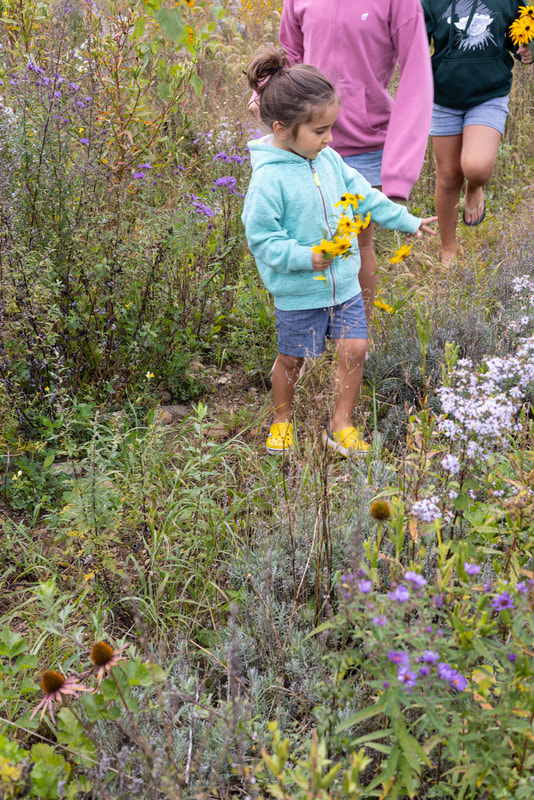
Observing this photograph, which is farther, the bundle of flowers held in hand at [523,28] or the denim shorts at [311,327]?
the bundle of flowers held in hand at [523,28]

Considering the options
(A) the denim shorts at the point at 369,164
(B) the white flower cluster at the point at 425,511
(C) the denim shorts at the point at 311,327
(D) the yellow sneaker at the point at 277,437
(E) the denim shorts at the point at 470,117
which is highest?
(E) the denim shorts at the point at 470,117

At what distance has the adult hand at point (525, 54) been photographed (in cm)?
409

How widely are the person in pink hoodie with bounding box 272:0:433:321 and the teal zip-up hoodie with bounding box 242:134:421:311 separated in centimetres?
30

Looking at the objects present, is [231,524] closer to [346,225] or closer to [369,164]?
[346,225]

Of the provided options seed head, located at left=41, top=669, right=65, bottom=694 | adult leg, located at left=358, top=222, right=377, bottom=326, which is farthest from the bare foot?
seed head, located at left=41, top=669, right=65, bottom=694

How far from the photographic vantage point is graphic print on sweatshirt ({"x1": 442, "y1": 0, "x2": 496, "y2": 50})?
3.93 meters

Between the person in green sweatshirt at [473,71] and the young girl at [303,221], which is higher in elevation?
the person in green sweatshirt at [473,71]

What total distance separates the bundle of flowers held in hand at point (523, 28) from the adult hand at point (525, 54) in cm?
3

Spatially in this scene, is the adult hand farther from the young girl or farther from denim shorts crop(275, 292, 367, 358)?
denim shorts crop(275, 292, 367, 358)

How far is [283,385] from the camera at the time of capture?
307 centimetres

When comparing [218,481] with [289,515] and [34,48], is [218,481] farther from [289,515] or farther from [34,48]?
[34,48]

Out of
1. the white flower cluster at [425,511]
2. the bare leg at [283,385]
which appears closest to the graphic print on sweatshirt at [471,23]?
the bare leg at [283,385]

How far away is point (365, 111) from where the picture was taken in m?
3.24

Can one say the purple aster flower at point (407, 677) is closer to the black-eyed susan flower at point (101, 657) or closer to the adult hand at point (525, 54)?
the black-eyed susan flower at point (101, 657)
